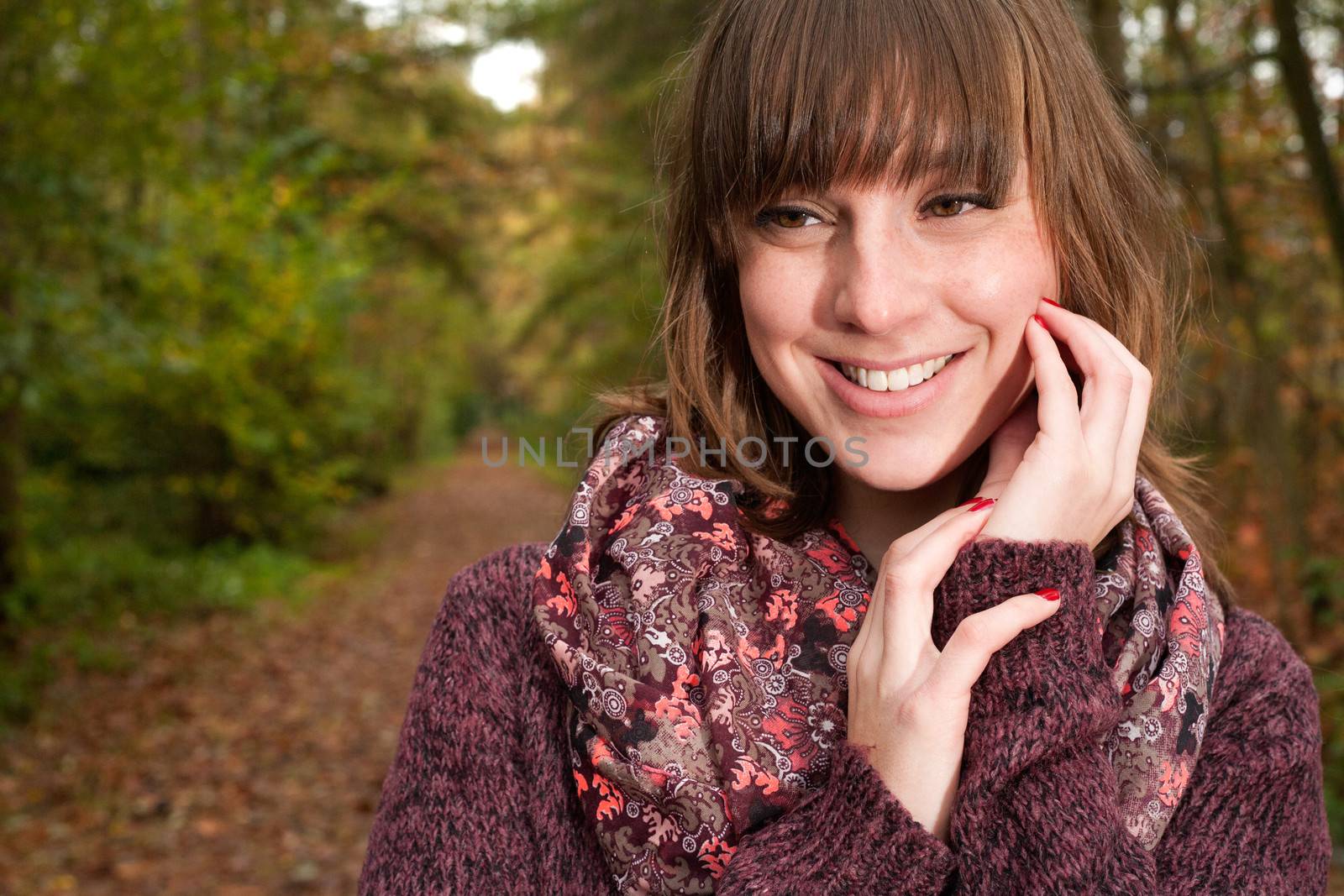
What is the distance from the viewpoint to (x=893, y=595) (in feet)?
4.33

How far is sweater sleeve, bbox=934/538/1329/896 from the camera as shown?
48.5 inches

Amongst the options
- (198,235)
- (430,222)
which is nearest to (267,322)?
(198,235)

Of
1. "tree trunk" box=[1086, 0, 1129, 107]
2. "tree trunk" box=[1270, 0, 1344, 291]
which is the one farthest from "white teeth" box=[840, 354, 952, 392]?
"tree trunk" box=[1270, 0, 1344, 291]

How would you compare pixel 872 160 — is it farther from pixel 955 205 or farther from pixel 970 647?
pixel 970 647

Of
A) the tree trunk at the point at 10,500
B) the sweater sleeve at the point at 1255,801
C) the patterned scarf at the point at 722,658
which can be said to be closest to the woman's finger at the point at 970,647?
the patterned scarf at the point at 722,658

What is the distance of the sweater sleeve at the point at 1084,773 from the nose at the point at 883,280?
309 millimetres

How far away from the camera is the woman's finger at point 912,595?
51.0 inches

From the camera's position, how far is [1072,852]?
47.9 inches

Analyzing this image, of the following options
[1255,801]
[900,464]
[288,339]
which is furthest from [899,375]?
[288,339]

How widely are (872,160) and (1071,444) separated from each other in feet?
1.46

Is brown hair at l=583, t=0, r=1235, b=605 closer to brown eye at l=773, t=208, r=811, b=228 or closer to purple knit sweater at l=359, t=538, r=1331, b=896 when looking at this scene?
brown eye at l=773, t=208, r=811, b=228

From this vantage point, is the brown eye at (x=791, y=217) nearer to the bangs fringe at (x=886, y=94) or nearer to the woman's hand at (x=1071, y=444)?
the bangs fringe at (x=886, y=94)

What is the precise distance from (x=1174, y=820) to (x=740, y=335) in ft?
2.98

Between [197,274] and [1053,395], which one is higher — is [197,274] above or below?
below
